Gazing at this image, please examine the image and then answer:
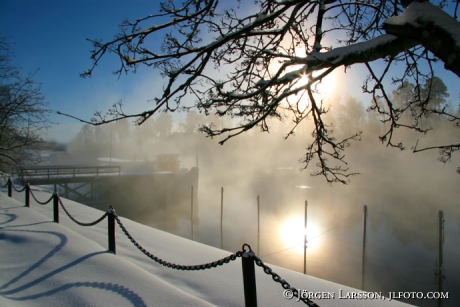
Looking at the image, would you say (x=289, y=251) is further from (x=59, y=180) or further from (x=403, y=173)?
(x=403, y=173)

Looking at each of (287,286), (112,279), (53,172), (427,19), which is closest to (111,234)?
(112,279)

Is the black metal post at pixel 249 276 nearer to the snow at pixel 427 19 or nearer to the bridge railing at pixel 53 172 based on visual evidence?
the snow at pixel 427 19

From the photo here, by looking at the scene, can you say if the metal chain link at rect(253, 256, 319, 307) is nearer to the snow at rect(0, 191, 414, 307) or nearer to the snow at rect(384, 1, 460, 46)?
the snow at rect(0, 191, 414, 307)

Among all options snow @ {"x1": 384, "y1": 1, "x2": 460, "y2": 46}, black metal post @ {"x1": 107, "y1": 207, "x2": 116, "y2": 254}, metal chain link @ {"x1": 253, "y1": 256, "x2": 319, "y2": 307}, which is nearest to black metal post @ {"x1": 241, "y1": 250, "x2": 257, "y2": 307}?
metal chain link @ {"x1": 253, "y1": 256, "x2": 319, "y2": 307}

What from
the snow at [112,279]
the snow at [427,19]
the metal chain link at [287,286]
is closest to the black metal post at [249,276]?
the metal chain link at [287,286]

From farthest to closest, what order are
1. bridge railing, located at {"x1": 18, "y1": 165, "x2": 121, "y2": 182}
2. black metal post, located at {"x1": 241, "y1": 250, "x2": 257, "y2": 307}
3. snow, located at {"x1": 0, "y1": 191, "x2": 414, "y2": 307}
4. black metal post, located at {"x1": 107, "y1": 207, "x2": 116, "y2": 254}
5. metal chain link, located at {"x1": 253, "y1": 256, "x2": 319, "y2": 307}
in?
1. bridge railing, located at {"x1": 18, "y1": 165, "x2": 121, "y2": 182}
2. black metal post, located at {"x1": 107, "y1": 207, "x2": 116, "y2": 254}
3. snow, located at {"x1": 0, "y1": 191, "x2": 414, "y2": 307}
4. black metal post, located at {"x1": 241, "y1": 250, "x2": 257, "y2": 307}
5. metal chain link, located at {"x1": 253, "y1": 256, "x2": 319, "y2": 307}

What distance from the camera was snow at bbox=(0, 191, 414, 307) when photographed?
3.09 meters

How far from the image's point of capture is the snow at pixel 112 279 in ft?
10.1

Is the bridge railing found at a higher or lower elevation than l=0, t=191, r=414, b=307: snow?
lower

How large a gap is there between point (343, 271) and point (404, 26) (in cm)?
1597

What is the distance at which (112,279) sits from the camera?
11.5ft

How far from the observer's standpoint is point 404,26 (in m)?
2.70

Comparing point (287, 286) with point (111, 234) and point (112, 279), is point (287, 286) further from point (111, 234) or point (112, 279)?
point (111, 234)

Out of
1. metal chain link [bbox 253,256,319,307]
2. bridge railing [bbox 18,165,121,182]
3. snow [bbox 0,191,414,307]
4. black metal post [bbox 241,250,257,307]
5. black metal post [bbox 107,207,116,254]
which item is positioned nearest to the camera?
metal chain link [bbox 253,256,319,307]
